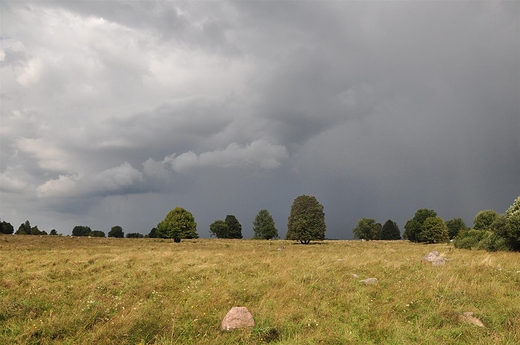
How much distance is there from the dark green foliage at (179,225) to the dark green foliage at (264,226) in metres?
45.3

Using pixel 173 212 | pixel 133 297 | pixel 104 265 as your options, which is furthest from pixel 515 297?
pixel 173 212

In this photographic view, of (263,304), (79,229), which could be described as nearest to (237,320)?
(263,304)

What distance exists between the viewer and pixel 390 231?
11731cm

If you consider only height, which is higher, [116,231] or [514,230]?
[514,230]

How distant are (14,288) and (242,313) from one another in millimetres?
10543

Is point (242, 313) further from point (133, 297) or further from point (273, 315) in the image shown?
point (133, 297)

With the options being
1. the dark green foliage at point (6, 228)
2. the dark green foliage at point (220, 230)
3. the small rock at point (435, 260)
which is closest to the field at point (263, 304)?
the small rock at point (435, 260)

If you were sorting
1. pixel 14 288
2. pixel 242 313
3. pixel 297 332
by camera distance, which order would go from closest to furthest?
pixel 297 332, pixel 242 313, pixel 14 288

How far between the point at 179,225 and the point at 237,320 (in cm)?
5532

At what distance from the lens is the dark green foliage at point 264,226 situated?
4151 inches

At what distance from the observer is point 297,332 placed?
8766 millimetres

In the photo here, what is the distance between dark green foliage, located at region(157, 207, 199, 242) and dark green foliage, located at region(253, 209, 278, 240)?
149 ft

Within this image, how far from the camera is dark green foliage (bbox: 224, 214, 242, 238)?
115 m

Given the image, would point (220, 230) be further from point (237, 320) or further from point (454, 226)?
point (237, 320)
